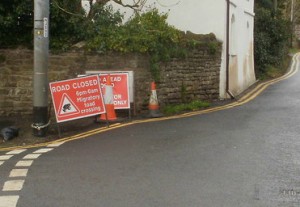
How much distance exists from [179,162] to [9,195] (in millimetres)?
2735

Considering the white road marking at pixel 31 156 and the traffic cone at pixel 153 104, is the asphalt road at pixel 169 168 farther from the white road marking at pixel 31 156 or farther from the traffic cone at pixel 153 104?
the traffic cone at pixel 153 104

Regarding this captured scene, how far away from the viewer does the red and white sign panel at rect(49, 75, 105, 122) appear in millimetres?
10672

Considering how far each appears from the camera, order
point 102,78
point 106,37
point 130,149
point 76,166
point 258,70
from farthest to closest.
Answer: point 258,70 → point 106,37 → point 102,78 → point 130,149 → point 76,166

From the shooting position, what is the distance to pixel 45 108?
10648mm

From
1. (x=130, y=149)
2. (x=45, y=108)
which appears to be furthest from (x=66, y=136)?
(x=130, y=149)

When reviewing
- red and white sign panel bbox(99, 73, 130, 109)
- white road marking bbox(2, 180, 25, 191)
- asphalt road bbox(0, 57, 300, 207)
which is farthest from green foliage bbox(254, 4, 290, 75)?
white road marking bbox(2, 180, 25, 191)

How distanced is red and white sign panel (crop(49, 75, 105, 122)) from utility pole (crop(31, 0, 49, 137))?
0.25 metres

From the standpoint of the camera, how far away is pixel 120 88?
40.0ft

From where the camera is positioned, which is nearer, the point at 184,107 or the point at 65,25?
the point at 65,25

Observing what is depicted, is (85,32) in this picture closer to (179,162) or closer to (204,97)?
(204,97)

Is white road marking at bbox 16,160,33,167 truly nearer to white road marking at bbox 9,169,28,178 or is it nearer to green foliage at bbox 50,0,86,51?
white road marking at bbox 9,169,28,178

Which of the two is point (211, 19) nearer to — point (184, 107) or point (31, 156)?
point (184, 107)

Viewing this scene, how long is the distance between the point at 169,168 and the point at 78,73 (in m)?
6.09

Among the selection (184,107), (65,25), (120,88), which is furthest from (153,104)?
(65,25)
